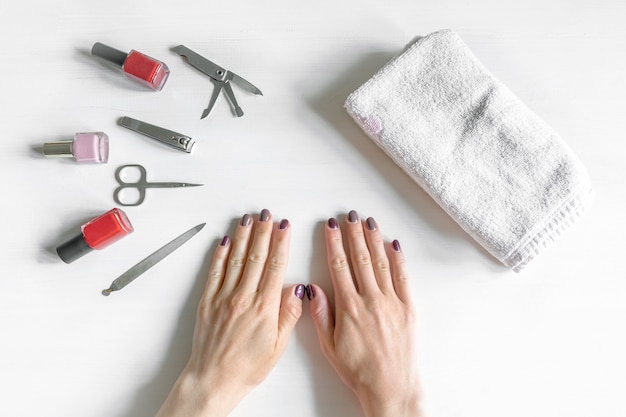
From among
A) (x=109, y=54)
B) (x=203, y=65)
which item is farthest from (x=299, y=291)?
(x=109, y=54)

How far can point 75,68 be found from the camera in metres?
0.91

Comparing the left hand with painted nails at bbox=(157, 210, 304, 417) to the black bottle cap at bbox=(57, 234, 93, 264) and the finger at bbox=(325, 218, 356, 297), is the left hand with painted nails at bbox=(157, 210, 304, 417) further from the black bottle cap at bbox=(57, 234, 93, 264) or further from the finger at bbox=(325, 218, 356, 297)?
the black bottle cap at bbox=(57, 234, 93, 264)

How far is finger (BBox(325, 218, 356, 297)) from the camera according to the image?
2.79 feet

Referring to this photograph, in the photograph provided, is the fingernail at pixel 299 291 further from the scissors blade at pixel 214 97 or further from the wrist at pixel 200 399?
the scissors blade at pixel 214 97

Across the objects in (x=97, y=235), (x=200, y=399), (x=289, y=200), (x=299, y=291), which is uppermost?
(x=289, y=200)

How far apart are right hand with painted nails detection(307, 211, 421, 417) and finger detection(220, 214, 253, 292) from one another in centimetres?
14

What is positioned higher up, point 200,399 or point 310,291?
point 310,291

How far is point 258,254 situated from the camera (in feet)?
2.82

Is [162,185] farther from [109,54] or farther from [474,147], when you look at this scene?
[474,147]

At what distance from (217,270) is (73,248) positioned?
257 mm

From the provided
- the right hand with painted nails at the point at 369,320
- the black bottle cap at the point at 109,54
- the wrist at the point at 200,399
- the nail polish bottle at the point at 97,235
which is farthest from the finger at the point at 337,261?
the black bottle cap at the point at 109,54

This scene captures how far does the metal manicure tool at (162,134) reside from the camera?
86 centimetres

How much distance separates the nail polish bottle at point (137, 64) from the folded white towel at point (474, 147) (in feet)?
1.16

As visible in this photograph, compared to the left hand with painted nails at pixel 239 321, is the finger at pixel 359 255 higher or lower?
higher
